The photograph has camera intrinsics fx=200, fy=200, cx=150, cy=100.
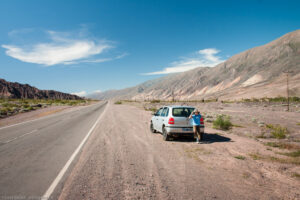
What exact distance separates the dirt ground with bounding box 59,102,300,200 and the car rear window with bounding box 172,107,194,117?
1774mm

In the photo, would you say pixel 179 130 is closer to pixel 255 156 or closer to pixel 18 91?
pixel 255 156

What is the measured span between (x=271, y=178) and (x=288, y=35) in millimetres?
131610

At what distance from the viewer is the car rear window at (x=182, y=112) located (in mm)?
9400

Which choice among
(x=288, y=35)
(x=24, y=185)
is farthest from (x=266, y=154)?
(x=288, y=35)

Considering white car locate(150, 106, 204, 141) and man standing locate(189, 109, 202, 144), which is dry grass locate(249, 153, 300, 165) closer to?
man standing locate(189, 109, 202, 144)

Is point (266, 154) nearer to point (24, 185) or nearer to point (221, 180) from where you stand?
point (221, 180)

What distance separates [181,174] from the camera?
527 cm

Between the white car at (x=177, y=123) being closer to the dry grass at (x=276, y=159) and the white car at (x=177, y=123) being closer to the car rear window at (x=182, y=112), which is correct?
the car rear window at (x=182, y=112)

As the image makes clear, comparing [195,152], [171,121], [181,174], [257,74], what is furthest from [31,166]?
[257,74]

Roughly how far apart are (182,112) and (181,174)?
4.63 meters

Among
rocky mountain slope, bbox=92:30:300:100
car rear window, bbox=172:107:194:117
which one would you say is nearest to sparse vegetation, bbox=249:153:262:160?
car rear window, bbox=172:107:194:117

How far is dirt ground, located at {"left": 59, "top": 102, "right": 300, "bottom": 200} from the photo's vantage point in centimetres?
422

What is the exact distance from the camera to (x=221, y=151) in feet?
24.9

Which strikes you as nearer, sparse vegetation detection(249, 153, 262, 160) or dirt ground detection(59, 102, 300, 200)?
dirt ground detection(59, 102, 300, 200)
